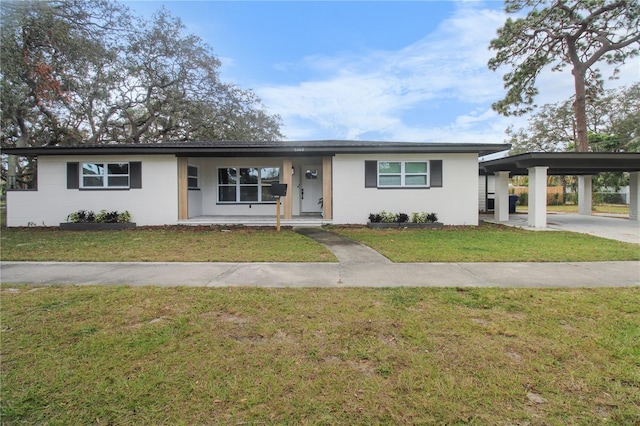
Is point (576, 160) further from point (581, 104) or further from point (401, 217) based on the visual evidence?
point (581, 104)

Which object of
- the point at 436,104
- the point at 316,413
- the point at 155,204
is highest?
the point at 436,104

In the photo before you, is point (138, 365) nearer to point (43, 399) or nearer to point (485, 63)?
point (43, 399)

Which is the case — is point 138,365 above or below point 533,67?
below

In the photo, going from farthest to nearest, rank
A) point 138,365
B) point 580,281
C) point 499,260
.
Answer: point 499,260 → point 580,281 → point 138,365

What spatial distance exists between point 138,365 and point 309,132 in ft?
99.0

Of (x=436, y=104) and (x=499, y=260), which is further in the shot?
(x=436, y=104)

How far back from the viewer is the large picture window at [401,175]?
486 inches

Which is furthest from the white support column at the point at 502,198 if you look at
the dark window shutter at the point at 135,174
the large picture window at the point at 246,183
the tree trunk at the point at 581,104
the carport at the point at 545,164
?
the dark window shutter at the point at 135,174

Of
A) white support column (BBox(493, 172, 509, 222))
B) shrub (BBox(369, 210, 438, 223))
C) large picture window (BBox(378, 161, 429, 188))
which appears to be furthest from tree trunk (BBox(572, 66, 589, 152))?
shrub (BBox(369, 210, 438, 223))

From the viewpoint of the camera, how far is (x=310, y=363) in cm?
267

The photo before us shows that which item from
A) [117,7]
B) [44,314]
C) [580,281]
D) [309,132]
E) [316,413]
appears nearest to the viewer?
[316,413]

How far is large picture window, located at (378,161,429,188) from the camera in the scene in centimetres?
1234

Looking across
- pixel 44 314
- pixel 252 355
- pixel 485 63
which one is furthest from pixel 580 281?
pixel 485 63

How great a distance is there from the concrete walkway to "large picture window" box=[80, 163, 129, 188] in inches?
269
